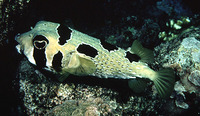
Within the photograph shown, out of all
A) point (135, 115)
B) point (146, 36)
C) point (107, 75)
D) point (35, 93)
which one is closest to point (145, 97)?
point (135, 115)

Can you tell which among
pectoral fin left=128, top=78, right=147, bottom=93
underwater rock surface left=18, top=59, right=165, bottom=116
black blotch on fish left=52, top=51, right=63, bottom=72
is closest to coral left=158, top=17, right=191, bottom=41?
underwater rock surface left=18, top=59, right=165, bottom=116

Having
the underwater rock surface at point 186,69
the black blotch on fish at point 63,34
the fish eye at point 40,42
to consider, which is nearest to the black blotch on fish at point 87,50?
the black blotch on fish at point 63,34

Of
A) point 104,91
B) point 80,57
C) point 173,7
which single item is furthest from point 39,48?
point 173,7

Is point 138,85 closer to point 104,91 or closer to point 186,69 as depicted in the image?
point 104,91

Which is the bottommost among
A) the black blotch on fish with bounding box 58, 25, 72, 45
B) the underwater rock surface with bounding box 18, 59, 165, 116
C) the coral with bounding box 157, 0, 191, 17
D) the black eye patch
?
the underwater rock surface with bounding box 18, 59, 165, 116

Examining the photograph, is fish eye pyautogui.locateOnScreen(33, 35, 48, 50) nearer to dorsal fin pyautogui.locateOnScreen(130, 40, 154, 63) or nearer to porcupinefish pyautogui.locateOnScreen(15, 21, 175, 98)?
porcupinefish pyautogui.locateOnScreen(15, 21, 175, 98)

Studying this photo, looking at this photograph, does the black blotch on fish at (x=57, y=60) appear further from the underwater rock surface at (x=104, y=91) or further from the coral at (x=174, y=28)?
the coral at (x=174, y=28)
